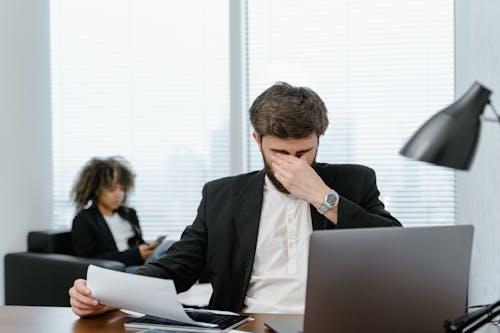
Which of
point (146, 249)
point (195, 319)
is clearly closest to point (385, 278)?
point (195, 319)

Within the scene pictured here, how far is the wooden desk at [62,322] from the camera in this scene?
176 cm

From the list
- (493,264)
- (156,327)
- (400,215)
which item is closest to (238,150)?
(400,215)

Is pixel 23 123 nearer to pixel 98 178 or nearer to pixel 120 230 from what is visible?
pixel 98 178

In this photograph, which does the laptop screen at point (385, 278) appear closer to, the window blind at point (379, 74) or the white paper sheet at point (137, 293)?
the white paper sheet at point (137, 293)

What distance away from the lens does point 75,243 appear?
13.9 ft

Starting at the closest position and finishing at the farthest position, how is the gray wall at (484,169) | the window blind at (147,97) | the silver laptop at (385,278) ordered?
the silver laptop at (385,278) < the gray wall at (484,169) < the window blind at (147,97)

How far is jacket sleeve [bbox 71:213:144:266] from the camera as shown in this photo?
416cm

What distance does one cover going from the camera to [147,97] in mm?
4664

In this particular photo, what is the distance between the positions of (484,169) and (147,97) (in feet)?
7.92

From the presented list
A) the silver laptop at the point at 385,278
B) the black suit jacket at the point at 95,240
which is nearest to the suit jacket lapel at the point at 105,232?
the black suit jacket at the point at 95,240

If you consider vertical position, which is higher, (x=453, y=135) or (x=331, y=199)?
(x=453, y=135)

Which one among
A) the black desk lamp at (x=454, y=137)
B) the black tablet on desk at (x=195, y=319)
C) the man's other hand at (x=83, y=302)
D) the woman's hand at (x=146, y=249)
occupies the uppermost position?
the black desk lamp at (x=454, y=137)

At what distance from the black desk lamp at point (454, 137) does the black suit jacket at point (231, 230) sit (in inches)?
33.9

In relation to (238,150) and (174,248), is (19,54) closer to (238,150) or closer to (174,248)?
(238,150)
